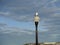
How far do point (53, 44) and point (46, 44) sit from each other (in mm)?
1344

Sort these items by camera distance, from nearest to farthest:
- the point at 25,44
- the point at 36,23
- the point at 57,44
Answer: the point at 36,23 < the point at 57,44 < the point at 25,44

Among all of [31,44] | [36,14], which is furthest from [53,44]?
[36,14]

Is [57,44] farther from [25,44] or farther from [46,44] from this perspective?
[25,44]

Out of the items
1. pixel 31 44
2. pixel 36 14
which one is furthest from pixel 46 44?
pixel 36 14

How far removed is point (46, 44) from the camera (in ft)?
106

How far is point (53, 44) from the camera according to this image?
104 ft

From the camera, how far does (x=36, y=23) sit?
19016mm

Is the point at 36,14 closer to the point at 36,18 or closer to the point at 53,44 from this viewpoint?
the point at 36,18

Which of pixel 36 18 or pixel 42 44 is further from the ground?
pixel 36 18

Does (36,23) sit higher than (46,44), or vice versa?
(36,23)

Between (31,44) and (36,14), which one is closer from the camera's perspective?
(36,14)

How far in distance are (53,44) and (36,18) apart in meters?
13.6

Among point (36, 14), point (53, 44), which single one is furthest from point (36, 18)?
point (53, 44)

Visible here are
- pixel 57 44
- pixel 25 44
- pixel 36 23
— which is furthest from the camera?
pixel 25 44
